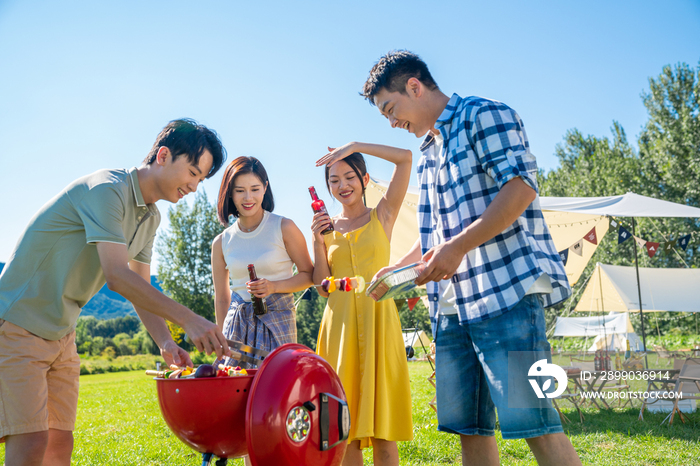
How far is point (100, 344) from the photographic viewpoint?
114ft

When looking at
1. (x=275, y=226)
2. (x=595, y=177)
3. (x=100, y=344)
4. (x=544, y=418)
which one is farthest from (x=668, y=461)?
(x=100, y=344)

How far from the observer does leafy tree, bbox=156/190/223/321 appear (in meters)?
29.5

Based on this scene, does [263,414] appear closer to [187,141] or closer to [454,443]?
[187,141]

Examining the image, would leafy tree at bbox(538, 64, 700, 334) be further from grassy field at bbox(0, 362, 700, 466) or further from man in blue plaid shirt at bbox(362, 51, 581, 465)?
man in blue plaid shirt at bbox(362, 51, 581, 465)

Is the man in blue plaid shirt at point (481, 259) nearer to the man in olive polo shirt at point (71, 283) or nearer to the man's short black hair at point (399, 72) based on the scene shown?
the man's short black hair at point (399, 72)

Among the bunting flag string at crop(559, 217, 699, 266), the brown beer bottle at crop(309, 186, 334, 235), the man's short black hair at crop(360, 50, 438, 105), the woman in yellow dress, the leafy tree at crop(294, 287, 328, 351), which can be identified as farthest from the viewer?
the leafy tree at crop(294, 287, 328, 351)

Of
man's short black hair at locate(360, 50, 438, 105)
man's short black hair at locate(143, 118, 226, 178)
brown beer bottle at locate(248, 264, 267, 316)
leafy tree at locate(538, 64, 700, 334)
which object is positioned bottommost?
brown beer bottle at locate(248, 264, 267, 316)

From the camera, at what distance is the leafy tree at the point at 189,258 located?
96.9 feet

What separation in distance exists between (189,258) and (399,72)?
30.3 metres

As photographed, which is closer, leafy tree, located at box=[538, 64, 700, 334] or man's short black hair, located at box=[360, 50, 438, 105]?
man's short black hair, located at box=[360, 50, 438, 105]

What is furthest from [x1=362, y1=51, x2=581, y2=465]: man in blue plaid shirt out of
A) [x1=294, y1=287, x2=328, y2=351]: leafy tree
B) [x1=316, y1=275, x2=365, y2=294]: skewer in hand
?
[x1=294, y1=287, x2=328, y2=351]: leafy tree

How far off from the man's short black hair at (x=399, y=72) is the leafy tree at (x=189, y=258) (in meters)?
28.6

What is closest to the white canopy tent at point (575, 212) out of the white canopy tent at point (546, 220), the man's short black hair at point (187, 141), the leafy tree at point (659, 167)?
the white canopy tent at point (546, 220)

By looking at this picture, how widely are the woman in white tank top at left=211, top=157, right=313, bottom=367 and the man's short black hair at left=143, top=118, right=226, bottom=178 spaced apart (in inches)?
17.6
